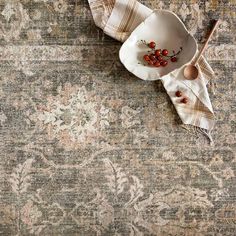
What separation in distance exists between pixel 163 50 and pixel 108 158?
49 cm

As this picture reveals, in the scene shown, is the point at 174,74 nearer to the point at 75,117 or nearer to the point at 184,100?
the point at 184,100

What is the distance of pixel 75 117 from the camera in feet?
5.20

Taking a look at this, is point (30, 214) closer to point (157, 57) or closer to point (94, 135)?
point (94, 135)

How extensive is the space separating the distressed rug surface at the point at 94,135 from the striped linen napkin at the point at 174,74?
1.7 inches

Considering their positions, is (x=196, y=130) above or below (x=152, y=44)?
below

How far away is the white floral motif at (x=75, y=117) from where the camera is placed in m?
1.58

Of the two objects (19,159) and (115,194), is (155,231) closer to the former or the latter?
(115,194)

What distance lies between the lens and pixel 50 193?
5.17ft

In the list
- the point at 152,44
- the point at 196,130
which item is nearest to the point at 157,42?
the point at 152,44

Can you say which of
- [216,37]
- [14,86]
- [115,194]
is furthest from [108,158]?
[216,37]

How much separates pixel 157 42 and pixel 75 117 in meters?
0.45

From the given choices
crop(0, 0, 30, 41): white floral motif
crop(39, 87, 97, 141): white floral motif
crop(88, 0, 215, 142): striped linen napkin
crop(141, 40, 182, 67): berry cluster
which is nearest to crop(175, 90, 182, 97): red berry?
crop(88, 0, 215, 142): striped linen napkin

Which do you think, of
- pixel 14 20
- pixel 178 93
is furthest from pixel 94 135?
pixel 14 20

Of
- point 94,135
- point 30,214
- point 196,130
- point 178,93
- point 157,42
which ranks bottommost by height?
point 30,214
